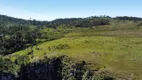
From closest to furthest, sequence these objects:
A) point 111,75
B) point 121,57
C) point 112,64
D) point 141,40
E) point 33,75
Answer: point 111,75 → point 112,64 → point 121,57 → point 33,75 → point 141,40

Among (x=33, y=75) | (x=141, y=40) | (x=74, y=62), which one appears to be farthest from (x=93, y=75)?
(x=141, y=40)

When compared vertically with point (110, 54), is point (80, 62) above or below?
below

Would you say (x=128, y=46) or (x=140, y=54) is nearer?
(x=140, y=54)

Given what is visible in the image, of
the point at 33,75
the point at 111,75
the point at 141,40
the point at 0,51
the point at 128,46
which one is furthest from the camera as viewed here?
the point at 0,51

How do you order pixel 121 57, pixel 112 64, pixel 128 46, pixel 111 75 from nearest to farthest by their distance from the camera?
pixel 111 75
pixel 112 64
pixel 121 57
pixel 128 46

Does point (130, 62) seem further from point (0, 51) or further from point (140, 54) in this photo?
point (0, 51)

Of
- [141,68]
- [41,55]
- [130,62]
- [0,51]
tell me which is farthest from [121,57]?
[0,51]

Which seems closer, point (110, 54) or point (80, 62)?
point (80, 62)

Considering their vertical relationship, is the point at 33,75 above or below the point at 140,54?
below

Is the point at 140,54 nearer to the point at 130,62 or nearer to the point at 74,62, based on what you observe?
the point at 130,62
